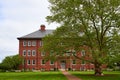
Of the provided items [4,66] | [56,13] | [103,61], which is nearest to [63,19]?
[56,13]

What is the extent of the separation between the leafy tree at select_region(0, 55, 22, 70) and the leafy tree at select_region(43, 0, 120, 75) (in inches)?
1236

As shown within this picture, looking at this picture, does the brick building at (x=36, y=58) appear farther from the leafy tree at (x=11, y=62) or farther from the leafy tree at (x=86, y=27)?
the leafy tree at (x=86, y=27)

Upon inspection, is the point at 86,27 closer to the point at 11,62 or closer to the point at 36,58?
the point at 11,62

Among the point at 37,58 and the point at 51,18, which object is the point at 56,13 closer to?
the point at 51,18

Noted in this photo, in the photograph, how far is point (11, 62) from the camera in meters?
75.8

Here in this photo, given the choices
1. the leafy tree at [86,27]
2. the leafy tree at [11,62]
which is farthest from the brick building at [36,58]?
the leafy tree at [86,27]

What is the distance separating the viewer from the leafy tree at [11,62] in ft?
243

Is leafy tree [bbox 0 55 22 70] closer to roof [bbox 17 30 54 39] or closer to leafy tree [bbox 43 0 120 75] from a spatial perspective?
roof [bbox 17 30 54 39]

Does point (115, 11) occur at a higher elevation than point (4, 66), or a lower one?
higher

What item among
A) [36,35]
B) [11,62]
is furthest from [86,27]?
[36,35]

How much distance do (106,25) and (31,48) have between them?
147 feet

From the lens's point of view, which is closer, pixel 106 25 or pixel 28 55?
pixel 106 25

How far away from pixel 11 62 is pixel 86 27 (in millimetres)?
37104

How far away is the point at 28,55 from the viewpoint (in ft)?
278
